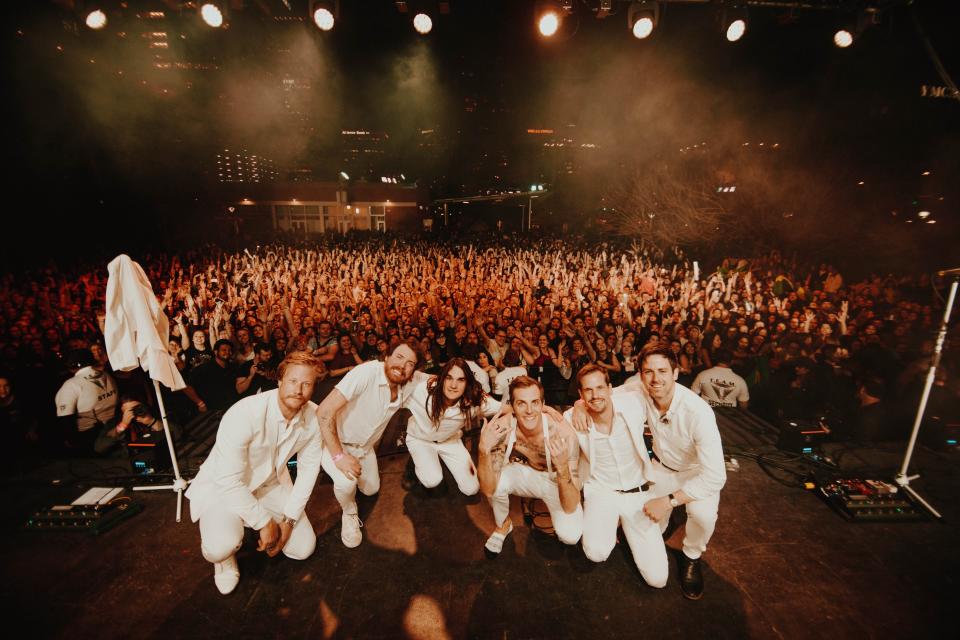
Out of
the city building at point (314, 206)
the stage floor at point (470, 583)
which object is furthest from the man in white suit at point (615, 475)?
the city building at point (314, 206)

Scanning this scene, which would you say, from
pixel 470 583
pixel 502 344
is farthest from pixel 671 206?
pixel 470 583

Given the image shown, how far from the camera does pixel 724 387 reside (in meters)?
5.36

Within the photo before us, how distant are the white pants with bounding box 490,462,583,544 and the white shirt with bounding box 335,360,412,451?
1.16 meters

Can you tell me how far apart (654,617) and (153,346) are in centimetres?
442

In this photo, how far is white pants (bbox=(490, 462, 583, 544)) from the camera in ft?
9.93

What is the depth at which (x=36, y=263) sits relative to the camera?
13.9m

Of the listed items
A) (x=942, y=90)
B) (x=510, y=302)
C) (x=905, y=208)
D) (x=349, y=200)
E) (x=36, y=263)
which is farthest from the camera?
(x=349, y=200)

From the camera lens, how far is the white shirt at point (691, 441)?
2713mm

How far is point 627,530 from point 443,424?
1.75 m

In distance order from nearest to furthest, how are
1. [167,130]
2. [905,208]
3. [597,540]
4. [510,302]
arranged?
[597,540] → [510,302] → [905,208] → [167,130]

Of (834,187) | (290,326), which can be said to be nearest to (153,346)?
(290,326)

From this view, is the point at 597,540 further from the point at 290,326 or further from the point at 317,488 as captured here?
the point at 290,326

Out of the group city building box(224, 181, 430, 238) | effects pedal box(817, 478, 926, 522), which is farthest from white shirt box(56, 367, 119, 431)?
city building box(224, 181, 430, 238)

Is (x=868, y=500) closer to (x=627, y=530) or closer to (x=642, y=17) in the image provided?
(x=627, y=530)
